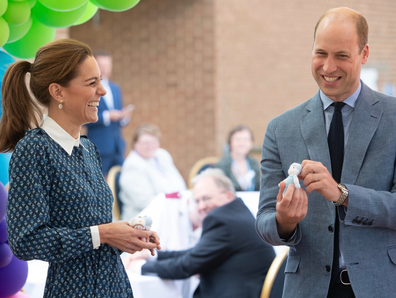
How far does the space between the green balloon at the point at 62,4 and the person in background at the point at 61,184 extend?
0.52m

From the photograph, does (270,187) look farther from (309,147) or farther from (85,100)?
(85,100)

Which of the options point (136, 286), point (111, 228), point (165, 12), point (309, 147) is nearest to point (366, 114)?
point (309, 147)

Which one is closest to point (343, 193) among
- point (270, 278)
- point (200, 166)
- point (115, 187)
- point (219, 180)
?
point (270, 278)

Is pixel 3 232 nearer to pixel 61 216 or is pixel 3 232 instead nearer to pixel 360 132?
pixel 61 216

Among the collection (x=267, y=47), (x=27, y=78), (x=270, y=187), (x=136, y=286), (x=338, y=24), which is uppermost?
(x=267, y=47)

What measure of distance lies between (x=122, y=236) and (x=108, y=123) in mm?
3979

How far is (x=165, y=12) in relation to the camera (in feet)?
25.5

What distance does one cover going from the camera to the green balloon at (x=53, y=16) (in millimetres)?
2048

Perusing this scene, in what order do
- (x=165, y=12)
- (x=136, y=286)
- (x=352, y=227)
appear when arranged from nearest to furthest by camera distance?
(x=352, y=227) < (x=136, y=286) < (x=165, y=12)

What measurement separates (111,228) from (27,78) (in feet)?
1.87

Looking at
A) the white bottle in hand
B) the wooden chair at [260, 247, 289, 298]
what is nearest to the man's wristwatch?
the white bottle in hand

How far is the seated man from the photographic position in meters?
2.57

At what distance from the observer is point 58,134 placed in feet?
4.76

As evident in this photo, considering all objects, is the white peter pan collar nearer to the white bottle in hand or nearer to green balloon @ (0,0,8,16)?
the white bottle in hand
